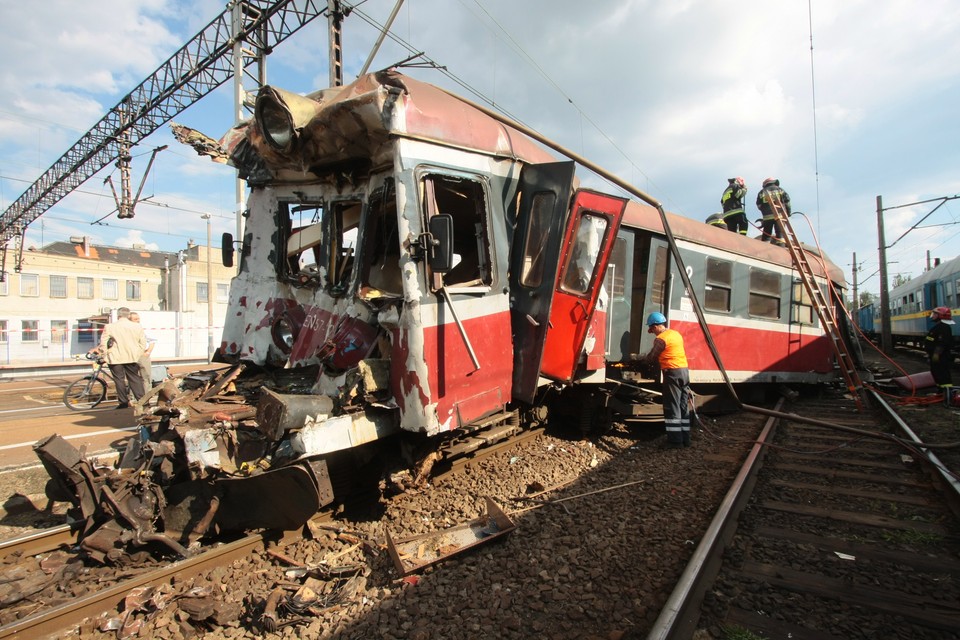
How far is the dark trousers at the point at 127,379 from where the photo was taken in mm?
8734

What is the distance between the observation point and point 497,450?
551cm

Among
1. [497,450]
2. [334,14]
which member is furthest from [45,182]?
[497,450]

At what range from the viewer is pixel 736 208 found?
1000 centimetres

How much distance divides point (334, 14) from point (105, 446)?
990 centimetres

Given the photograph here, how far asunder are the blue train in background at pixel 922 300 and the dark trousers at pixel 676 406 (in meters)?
13.2

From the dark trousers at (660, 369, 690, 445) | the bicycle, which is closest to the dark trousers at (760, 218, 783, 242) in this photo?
the dark trousers at (660, 369, 690, 445)

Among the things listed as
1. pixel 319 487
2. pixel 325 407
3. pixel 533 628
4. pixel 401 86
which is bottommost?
pixel 533 628

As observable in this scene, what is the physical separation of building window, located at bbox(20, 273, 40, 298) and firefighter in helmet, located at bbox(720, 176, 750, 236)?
1830 inches

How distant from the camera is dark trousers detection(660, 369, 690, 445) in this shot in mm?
6383

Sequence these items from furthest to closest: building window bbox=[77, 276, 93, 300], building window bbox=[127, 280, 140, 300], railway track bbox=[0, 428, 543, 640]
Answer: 1. building window bbox=[127, 280, 140, 300]
2. building window bbox=[77, 276, 93, 300]
3. railway track bbox=[0, 428, 543, 640]

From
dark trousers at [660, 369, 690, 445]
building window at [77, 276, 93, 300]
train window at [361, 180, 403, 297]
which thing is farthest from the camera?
building window at [77, 276, 93, 300]

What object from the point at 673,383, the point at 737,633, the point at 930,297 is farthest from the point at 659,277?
the point at 930,297

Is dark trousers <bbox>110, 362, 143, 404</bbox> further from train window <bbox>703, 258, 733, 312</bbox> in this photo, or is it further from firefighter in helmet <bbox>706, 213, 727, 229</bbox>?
firefighter in helmet <bbox>706, 213, 727, 229</bbox>

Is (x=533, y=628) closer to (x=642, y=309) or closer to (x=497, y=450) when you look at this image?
(x=497, y=450)
